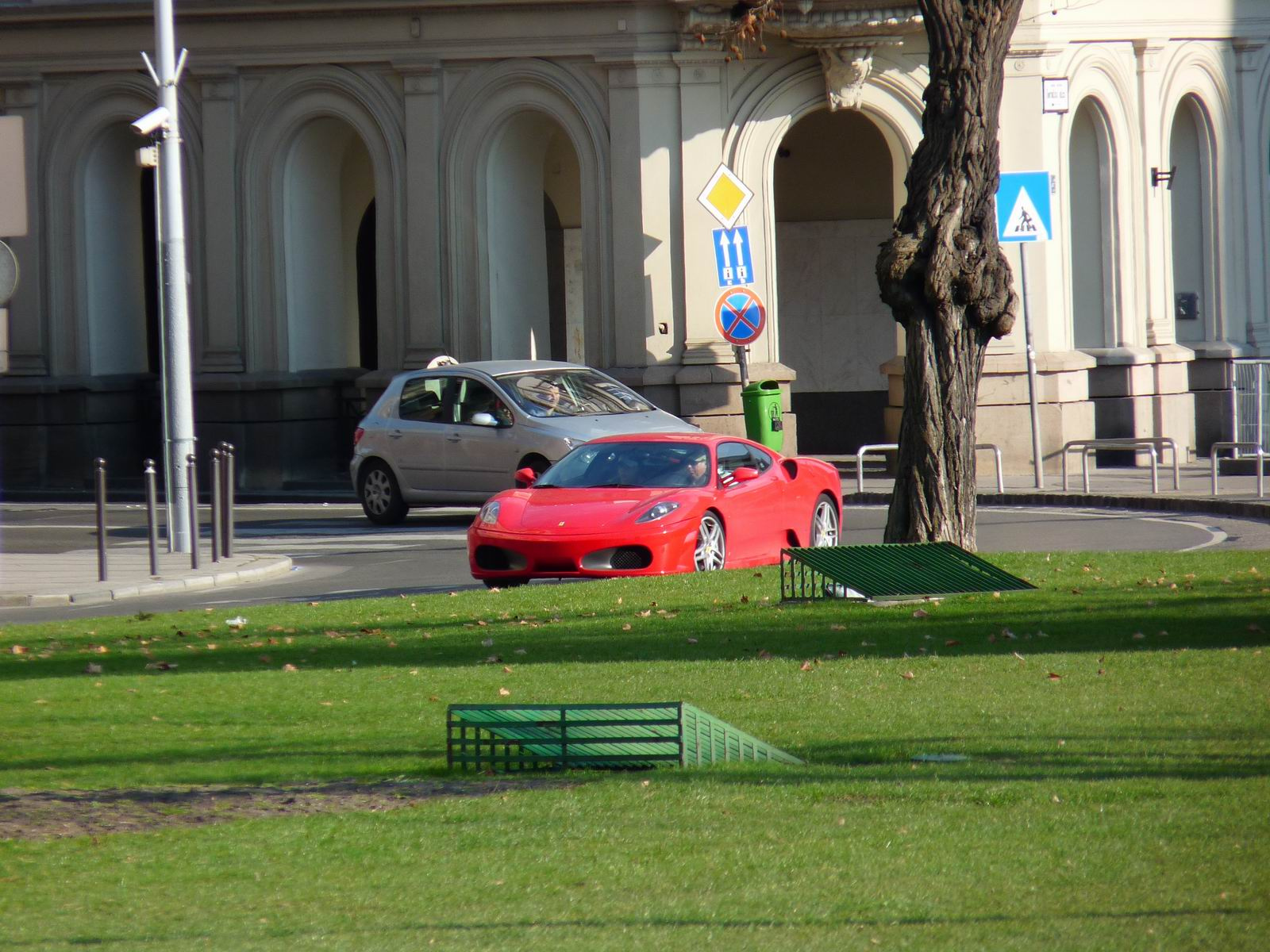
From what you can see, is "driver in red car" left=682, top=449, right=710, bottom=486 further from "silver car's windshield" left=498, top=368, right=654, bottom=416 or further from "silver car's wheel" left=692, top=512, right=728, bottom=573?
"silver car's windshield" left=498, top=368, right=654, bottom=416

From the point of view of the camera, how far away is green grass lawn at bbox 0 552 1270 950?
5332 millimetres

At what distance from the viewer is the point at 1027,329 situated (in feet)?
77.7

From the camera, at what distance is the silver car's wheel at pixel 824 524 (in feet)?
55.6

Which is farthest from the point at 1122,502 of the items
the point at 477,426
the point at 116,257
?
the point at 116,257

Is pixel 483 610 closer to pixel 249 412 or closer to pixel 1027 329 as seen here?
pixel 1027 329

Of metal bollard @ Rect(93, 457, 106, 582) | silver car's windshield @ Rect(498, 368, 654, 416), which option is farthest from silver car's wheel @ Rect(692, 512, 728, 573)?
silver car's windshield @ Rect(498, 368, 654, 416)

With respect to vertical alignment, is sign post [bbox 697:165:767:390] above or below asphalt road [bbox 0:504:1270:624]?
above

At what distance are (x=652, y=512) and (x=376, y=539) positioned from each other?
606cm

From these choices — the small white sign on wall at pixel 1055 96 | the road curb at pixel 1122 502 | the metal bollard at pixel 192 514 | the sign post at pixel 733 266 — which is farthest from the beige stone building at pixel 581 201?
the metal bollard at pixel 192 514

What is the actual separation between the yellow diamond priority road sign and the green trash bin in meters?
2.27

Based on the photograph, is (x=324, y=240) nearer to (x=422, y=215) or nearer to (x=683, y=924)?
(x=422, y=215)

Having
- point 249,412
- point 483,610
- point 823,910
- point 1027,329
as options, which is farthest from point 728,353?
point 823,910

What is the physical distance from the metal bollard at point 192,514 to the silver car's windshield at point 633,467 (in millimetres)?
3414

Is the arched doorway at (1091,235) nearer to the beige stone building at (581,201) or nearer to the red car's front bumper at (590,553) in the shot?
the beige stone building at (581,201)
